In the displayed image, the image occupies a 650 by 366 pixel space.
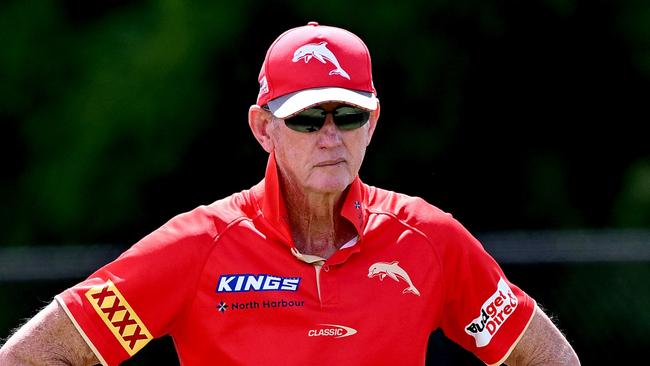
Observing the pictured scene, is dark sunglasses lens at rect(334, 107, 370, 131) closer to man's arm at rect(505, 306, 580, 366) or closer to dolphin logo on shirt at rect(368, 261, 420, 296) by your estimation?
dolphin logo on shirt at rect(368, 261, 420, 296)

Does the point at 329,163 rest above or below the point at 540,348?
above

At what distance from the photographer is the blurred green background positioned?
714 centimetres

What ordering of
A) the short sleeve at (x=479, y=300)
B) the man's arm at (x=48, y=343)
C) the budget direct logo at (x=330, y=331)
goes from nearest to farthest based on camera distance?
the man's arm at (x=48, y=343) → the budget direct logo at (x=330, y=331) → the short sleeve at (x=479, y=300)

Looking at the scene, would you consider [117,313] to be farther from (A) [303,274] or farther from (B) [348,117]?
(B) [348,117]

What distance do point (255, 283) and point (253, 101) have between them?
409 centimetres

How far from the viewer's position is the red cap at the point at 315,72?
324 cm

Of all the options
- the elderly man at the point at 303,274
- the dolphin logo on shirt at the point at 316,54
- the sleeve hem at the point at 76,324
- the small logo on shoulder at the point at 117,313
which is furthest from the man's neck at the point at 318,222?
the sleeve hem at the point at 76,324

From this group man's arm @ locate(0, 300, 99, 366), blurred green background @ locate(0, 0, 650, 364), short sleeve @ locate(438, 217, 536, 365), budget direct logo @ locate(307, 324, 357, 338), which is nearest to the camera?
man's arm @ locate(0, 300, 99, 366)

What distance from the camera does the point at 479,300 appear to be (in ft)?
11.2

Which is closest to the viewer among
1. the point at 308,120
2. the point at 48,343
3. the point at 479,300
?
the point at 48,343

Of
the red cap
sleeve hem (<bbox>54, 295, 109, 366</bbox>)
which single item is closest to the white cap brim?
the red cap

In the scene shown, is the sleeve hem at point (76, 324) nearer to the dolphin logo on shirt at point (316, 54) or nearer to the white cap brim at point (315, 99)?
the white cap brim at point (315, 99)

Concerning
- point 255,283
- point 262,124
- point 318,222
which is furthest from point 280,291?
point 262,124

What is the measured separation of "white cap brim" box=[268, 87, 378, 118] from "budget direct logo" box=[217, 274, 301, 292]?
0.43m
